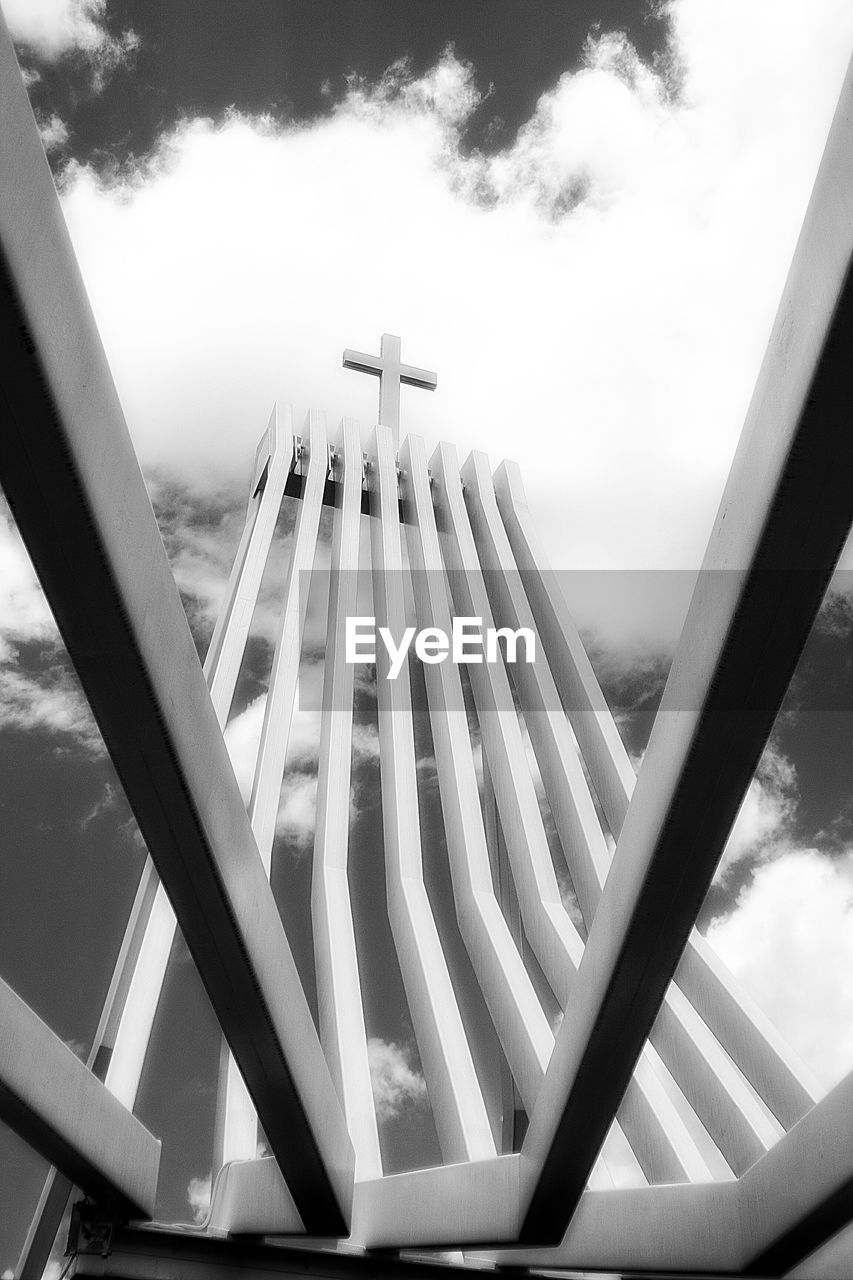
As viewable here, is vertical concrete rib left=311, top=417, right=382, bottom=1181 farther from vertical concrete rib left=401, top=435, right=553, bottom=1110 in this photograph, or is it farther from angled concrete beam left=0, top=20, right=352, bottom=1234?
angled concrete beam left=0, top=20, right=352, bottom=1234

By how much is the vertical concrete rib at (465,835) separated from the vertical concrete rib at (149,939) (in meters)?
0.82

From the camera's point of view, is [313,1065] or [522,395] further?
[522,395]

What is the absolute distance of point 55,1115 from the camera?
243 cm

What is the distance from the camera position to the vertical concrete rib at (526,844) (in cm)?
348

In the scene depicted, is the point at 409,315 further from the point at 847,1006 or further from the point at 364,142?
the point at 847,1006

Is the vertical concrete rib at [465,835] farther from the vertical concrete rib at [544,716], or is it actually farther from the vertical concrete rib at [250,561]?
the vertical concrete rib at [250,561]

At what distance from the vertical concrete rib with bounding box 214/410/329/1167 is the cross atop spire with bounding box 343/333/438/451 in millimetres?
665

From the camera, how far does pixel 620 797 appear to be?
Answer: 482 centimetres

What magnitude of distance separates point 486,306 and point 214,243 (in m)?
1.81

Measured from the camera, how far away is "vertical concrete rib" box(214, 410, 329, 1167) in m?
3.63

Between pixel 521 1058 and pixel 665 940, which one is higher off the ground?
pixel 665 940

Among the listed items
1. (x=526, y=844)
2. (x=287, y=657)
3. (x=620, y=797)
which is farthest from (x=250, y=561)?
(x=620, y=797)

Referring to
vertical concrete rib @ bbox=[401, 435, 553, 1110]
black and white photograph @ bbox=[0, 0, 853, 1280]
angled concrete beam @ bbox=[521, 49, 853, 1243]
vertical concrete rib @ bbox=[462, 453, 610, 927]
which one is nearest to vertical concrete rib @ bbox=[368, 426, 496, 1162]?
black and white photograph @ bbox=[0, 0, 853, 1280]

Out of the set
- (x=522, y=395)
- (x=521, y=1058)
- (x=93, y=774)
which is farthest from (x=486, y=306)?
(x=521, y=1058)
